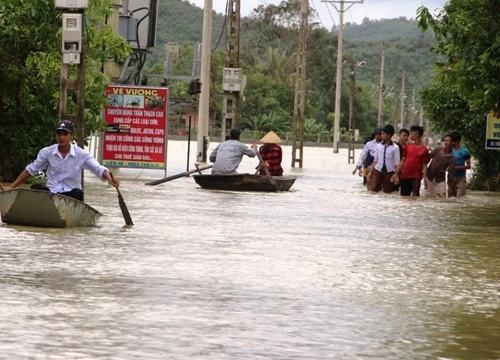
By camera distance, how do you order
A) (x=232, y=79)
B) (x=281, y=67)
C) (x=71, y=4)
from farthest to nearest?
(x=281, y=67), (x=232, y=79), (x=71, y=4)

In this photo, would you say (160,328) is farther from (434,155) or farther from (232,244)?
(434,155)

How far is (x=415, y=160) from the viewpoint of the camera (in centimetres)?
2741

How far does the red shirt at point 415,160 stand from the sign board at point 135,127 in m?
6.69

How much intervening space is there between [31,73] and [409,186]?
8.42 meters

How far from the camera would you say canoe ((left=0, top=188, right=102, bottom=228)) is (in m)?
15.6

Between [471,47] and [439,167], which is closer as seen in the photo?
[471,47]

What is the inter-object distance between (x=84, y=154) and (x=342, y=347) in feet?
27.9

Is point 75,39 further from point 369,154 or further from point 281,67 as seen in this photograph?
point 281,67

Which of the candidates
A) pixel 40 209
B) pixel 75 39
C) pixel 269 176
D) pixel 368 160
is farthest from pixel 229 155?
pixel 40 209

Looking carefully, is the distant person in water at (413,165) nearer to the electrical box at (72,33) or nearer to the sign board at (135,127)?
the sign board at (135,127)

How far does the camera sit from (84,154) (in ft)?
53.0

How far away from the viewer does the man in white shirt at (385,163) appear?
28219 millimetres

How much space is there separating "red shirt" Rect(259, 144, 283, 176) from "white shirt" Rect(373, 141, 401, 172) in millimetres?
2352

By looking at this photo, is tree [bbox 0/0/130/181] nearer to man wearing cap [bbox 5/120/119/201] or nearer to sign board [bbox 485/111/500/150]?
man wearing cap [bbox 5/120/119/201]
